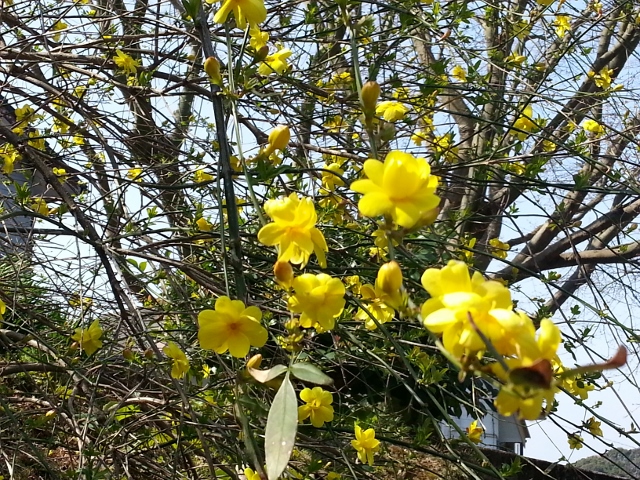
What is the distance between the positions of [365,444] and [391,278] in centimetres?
121

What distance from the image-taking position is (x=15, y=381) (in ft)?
9.89

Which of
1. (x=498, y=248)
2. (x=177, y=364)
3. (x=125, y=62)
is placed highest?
(x=125, y=62)

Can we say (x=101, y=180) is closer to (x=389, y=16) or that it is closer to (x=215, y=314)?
(x=389, y=16)

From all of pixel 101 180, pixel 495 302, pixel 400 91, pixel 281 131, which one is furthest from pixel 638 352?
pixel 101 180

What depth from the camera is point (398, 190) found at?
799mm

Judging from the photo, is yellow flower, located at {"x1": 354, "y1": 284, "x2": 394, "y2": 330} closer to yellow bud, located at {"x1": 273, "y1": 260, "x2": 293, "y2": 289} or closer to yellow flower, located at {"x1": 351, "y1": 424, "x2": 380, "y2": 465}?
yellow bud, located at {"x1": 273, "y1": 260, "x2": 293, "y2": 289}

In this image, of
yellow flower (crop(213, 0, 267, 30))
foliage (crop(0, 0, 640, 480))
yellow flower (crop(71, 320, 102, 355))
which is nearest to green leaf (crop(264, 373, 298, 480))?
foliage (crop(0, 0, 640, 480))

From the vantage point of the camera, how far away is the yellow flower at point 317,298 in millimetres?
935

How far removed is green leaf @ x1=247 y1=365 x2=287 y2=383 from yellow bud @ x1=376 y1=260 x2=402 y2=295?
199mm

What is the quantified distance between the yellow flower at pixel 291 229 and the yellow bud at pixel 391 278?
0.57ft

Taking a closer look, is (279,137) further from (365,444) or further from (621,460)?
(621,460)

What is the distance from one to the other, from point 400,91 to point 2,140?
1642mm

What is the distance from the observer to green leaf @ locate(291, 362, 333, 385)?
0.85 m

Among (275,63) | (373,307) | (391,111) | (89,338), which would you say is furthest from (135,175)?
(373,307)
